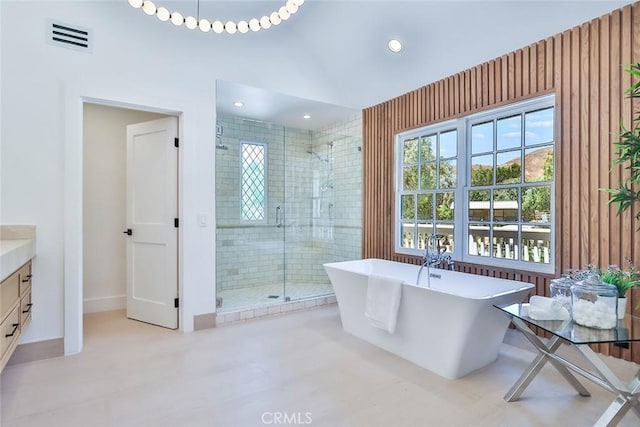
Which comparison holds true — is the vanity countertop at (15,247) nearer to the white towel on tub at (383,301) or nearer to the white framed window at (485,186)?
the white towel on tub at (383,301)

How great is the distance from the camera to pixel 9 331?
2.10 meters

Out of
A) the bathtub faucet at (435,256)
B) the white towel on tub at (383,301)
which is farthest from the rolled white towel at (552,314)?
the bathtub faucet at (435,256)

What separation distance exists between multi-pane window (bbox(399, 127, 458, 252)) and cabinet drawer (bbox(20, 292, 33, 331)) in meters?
3.61

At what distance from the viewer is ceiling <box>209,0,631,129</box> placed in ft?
9.09

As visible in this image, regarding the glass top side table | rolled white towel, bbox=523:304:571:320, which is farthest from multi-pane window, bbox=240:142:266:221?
rolled white towel, bbox=523:304:571:320

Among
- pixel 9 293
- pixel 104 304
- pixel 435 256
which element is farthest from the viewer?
pixel 104 304

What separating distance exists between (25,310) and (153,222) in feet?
4.45

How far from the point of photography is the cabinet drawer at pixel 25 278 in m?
2.39

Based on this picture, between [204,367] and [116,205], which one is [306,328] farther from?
[116,205]

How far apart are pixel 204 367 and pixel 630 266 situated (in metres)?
3.05

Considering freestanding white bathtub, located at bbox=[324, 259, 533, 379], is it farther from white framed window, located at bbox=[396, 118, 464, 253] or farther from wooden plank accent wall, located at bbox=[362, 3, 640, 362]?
white framed window, located at bbox=[396, 118, 464, 253]

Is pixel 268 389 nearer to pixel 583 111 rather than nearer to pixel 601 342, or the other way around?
pixel 601 342

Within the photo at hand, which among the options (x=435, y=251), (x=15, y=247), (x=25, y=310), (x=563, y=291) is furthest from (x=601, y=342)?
(x=25, y=310)

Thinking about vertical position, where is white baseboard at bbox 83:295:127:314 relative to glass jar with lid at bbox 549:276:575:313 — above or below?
below
